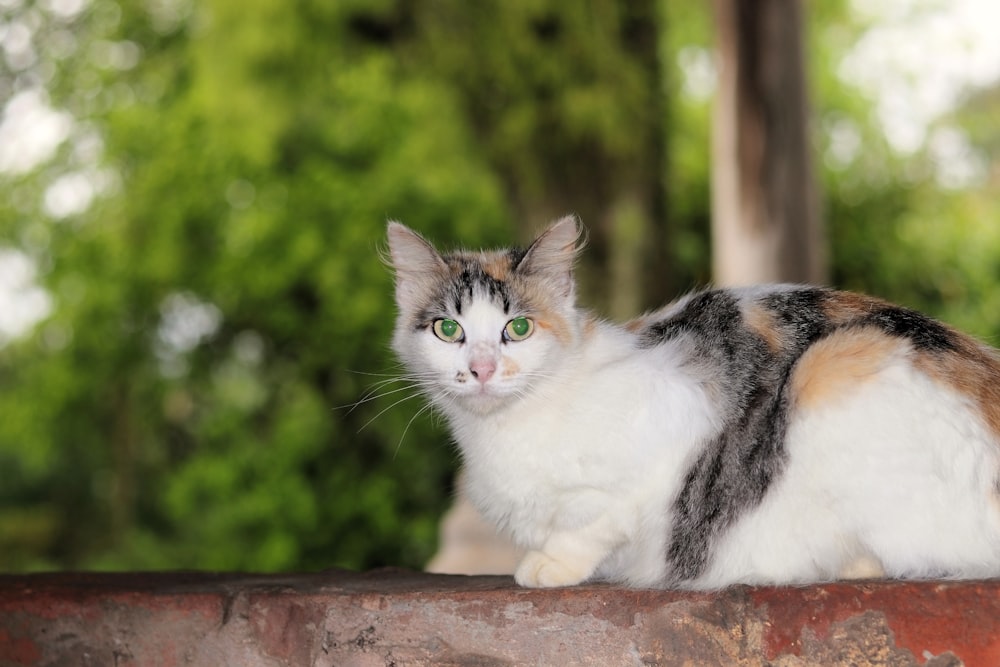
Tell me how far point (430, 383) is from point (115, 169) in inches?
323

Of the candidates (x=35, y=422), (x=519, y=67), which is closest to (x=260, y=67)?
(x=519, y=67)

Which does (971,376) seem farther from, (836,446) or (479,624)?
(479,624)

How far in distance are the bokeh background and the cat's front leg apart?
5011mm

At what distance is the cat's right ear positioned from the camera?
264 cm

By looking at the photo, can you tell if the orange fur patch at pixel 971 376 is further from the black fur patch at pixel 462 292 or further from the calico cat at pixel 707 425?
the black fur patch at pixel 462 292

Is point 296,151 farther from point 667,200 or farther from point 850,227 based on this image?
point 850,227

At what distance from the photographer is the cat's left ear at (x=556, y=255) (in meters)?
2.62

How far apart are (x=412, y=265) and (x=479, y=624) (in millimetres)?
903

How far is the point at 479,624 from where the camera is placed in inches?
93.4

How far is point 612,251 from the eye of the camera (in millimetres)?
7078

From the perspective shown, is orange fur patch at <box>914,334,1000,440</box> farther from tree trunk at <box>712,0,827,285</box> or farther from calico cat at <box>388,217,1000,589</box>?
tree trunk at <box>712,0,827,285</box>

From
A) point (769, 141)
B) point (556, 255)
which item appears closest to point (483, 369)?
point (556, 255)

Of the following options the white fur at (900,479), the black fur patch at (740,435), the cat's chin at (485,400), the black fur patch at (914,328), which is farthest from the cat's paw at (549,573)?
the black fur patch at (914,328)

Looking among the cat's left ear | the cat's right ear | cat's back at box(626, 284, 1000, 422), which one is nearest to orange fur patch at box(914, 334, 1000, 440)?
cat's back at box(626, 284, 1000, 422)
